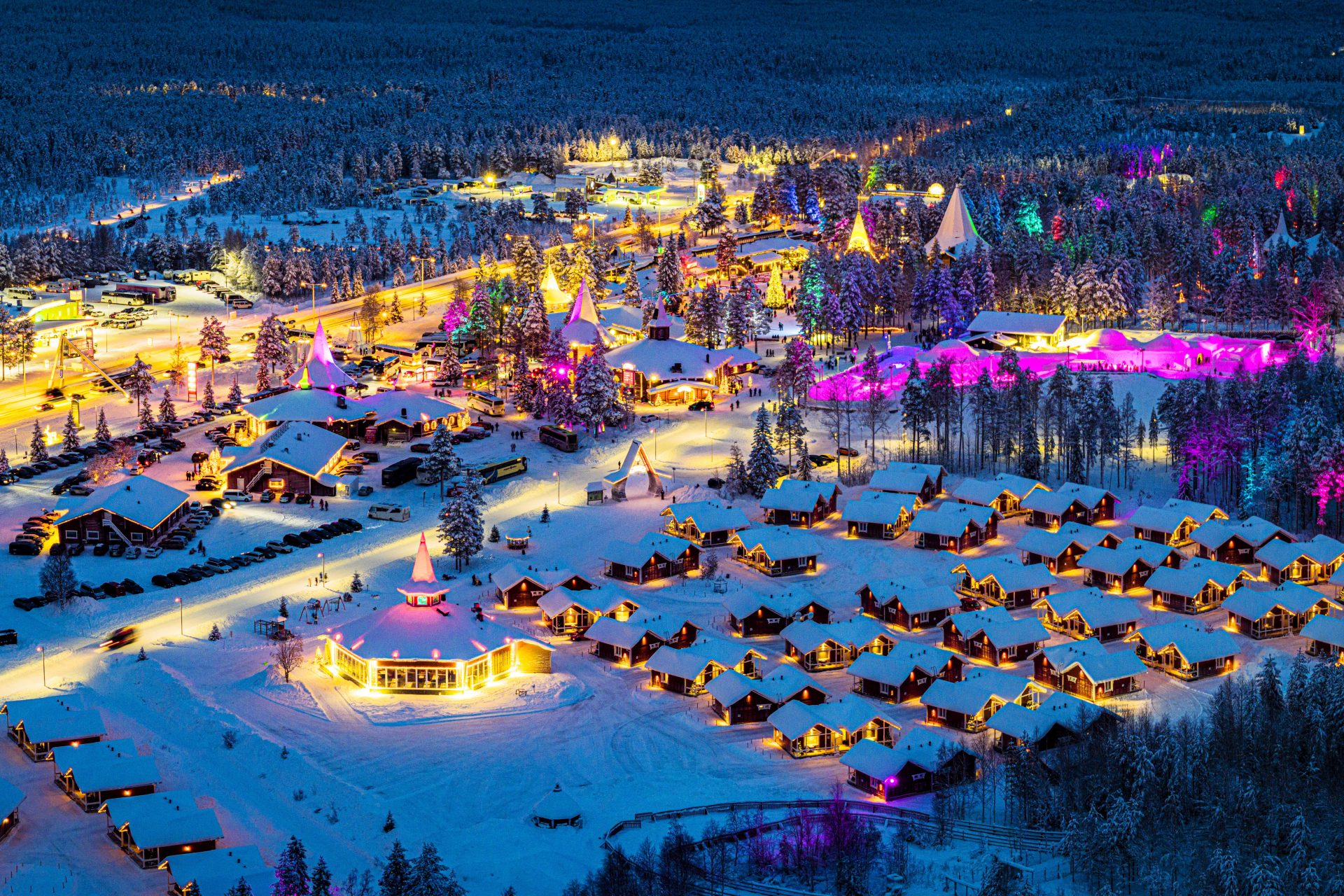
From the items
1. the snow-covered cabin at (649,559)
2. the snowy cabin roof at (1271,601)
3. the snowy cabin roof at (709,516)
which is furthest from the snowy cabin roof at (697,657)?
the snowy cabin roof at (1271,601)

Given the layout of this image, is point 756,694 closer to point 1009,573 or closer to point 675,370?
point 1009,573

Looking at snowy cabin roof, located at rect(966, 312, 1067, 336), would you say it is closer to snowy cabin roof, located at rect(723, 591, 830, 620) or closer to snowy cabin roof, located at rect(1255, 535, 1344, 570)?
snowy cabin roof, located at rect(1255, 535, 1344, 570)

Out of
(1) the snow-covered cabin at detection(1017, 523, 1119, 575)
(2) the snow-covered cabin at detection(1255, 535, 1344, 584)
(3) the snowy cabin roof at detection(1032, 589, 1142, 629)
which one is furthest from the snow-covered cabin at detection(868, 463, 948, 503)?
(2) the snow-covered cabin at detection(1255, 535, 1344, 584)

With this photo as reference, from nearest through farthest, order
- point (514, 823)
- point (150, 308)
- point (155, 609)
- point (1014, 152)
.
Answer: point (514, 823) → point (155, 609) → point (150, 308) → point (1014, 152)

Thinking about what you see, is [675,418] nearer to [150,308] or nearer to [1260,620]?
[1260,620]

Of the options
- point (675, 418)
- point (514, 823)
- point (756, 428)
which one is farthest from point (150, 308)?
point (514, 823)

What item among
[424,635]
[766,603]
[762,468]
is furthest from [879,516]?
[424,635]
